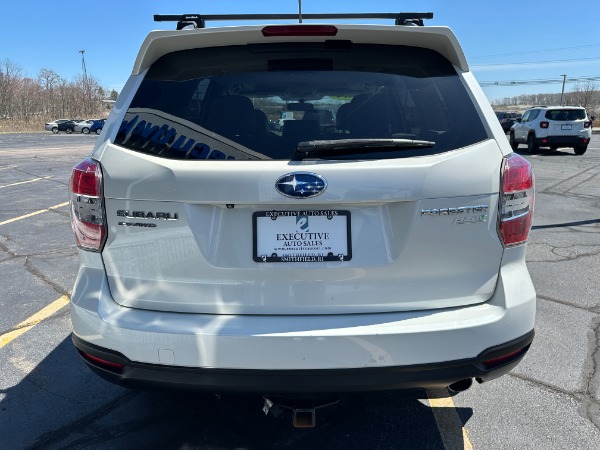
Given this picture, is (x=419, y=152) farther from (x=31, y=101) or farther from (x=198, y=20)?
(x=31, y=101)

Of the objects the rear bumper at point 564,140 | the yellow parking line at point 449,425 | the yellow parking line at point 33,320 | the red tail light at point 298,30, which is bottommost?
the yellow parking line at point 449,425

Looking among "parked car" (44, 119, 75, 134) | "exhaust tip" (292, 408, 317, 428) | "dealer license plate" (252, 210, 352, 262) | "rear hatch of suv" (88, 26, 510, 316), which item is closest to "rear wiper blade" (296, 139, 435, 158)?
"rear hatch of suv" (88, 26, 510, 316)

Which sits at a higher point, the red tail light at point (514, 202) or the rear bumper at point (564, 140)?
the red tail light at point (514, 202)

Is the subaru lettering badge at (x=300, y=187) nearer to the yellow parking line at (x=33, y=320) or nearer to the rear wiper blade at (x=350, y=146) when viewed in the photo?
the rear wiper blade at (x=350, y=146)

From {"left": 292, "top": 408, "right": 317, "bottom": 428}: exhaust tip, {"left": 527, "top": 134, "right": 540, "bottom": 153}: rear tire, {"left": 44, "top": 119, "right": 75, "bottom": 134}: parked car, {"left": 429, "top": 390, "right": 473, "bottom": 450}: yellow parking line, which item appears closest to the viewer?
{"left": 292, "top": 408, "right": 317, "bottom": 428}: exhaust tip

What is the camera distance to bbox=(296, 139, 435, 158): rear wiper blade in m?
2.00

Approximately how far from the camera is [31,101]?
7881 cm

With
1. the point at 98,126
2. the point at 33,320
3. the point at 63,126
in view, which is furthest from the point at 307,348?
the point at 63,126

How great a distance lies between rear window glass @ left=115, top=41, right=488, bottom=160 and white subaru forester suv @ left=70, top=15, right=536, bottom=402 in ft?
0.04

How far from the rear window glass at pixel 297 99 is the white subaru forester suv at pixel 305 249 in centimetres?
1

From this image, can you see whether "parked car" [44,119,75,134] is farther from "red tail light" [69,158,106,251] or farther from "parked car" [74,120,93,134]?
"red tail light" [69,158,106,251]

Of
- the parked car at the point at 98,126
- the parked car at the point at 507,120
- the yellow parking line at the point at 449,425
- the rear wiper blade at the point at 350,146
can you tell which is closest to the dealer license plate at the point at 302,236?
the rear wiper blade at the point at 350,146

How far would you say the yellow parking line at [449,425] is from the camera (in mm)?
2513

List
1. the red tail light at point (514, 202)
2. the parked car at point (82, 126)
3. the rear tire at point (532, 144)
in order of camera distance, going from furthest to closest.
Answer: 1. the parked car at point (82, 126)
2. the rear tire at point (532, 144)
3. the red tail light at point (514, 202)
